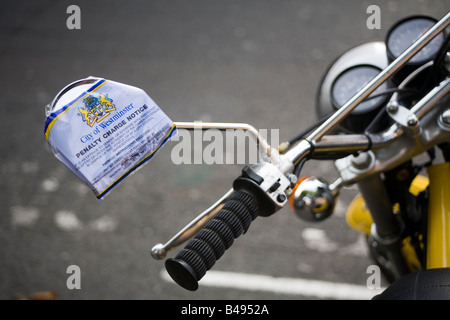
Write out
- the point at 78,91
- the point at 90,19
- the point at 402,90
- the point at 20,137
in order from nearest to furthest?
1. the point at 78,91
2. the point at 402,90
3. the point at 20,137
4. the point at 90,19

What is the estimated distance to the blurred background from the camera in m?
3.18

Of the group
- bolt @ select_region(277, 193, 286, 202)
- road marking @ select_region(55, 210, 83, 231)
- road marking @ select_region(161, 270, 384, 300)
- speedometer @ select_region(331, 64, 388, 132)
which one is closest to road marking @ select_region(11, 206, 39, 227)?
road marking @ select_region(55, 210, 83, 231)

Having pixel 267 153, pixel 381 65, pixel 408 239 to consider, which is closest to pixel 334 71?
pixel 381 65

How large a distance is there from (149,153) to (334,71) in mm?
1094

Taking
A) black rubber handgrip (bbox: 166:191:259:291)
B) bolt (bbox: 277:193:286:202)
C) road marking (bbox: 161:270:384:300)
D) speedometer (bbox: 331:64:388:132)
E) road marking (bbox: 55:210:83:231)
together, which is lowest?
black rubber handgrip (bbox: 166:191:259:291)

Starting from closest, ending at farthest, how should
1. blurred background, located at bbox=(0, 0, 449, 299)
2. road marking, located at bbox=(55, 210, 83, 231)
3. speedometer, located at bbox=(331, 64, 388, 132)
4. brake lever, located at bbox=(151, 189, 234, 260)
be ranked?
brake lever, located at bbox=(151, 189, 234, 260)
speedometer, located at bbox=(331, 64, 388, 132)
blurred background, located at bbox=(0, 0, 449, 299)
road marking, located at bbox=(55, 210, 83, 231)

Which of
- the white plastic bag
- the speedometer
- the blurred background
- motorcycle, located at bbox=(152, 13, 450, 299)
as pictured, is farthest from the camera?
the blurred background

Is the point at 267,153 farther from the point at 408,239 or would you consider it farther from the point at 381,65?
the point at 408,239

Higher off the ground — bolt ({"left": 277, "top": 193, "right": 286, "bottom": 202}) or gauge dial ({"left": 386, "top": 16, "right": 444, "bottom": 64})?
gauge dial ({"left": 386, "top": 16, "right": 444, "bottom": 64})

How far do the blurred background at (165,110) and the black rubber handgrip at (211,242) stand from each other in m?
1.53

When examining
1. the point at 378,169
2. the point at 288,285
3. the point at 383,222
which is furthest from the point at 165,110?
the point at 378,169

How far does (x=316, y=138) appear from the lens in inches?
51.1

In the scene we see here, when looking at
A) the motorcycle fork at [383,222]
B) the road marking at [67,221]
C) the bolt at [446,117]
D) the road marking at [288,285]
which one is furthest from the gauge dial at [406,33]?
the road marking at [67,221]

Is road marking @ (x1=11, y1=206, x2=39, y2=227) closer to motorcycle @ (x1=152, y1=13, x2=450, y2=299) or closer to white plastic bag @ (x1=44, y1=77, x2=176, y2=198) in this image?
motorcycle @ (x1=152, y1=13, x2=450, y2=299)
